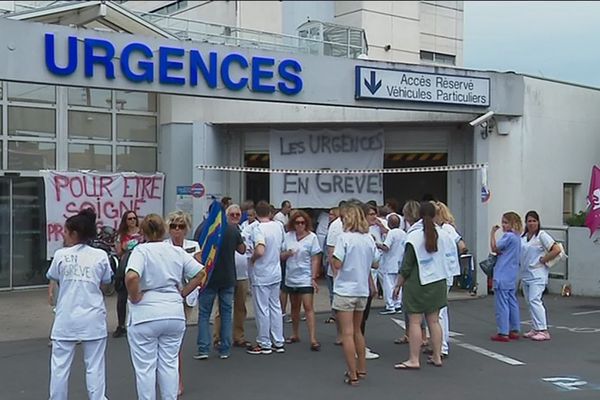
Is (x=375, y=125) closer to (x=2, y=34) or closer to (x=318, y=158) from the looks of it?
(x=318, y=158)

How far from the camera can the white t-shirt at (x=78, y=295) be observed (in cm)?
600

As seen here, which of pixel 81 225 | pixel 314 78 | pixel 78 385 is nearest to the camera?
pixel 81 225

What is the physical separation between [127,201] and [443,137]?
23.2ft

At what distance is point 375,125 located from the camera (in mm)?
16703

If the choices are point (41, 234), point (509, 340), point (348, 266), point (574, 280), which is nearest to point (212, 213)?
Result: point (348, 266)

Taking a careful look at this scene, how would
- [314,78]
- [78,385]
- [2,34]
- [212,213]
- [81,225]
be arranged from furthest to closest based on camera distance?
1. [314,78]
2. [2,34]
3. [212,213]
4. [78,385]
5. [81,225]

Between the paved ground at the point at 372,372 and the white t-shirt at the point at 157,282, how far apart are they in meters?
1.54

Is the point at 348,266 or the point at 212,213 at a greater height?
the point at 212,213

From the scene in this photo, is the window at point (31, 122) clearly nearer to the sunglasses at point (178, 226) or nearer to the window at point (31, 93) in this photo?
the window at point (31, 93)

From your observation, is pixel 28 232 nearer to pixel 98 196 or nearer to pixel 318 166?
pixel 98 196

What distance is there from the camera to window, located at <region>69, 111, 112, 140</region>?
52.9ft

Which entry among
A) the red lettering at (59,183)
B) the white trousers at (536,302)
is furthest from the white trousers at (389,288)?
the red lettering at (59,183)

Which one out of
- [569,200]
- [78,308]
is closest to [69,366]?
[78,308]

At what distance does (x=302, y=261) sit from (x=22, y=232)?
27.0 ft
